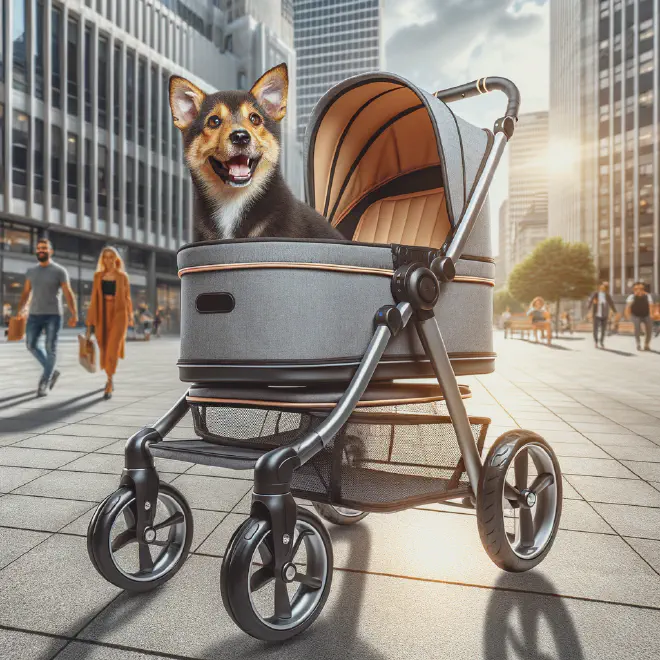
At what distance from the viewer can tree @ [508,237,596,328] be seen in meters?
51.3

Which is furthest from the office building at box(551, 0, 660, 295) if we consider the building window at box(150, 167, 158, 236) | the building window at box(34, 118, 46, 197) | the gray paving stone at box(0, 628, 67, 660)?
the gray paving stone at box(0, 628, 67, 660)

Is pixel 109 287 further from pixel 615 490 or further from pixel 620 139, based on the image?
pixel 620 139

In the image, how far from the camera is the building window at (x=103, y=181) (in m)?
33.0

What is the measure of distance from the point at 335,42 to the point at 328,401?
167 m

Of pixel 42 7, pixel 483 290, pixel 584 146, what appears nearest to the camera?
pixel 483 290

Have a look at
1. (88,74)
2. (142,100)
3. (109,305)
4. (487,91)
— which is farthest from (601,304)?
(142,100)

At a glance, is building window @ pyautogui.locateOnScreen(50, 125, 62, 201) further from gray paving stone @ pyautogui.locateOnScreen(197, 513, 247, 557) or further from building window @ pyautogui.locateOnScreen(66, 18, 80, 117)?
gray paving stone @ pyautogui.locateOnScreen(197, 513, 247, 557)

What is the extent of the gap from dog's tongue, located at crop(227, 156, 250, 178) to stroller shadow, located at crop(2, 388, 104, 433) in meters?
4.15

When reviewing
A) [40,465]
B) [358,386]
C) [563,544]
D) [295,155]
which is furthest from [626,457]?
[295,155]

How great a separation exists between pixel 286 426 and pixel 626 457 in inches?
124

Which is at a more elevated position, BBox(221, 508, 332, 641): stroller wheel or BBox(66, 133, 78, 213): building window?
BBox(66, 133, 78, 213): building window

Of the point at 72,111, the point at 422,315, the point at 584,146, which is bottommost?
the point at 422,315

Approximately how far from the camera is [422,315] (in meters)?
2.10

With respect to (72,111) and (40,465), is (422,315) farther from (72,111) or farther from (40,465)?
(72,111)
